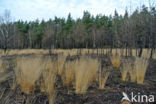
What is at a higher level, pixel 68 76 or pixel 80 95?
pixel 68 76

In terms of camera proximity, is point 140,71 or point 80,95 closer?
point 80,95

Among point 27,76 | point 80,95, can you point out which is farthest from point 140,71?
point 27,76

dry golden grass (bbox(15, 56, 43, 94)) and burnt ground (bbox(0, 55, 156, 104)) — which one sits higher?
dry golden grass (bbox(15, 56, 43, 94))

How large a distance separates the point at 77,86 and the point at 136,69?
5.95 ft

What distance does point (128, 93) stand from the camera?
3.14m

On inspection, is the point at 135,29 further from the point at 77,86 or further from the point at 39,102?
the point at 39,102

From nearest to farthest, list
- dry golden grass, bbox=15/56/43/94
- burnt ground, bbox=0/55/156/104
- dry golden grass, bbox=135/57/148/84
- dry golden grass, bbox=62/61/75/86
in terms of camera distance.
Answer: burnt ground, bbox=0/55/156/104
dry golden grass, bbox=15/56/43/94
dry golden grass, bbox=62/61/75/86
dry golden grass, bbox=135/57/148/84

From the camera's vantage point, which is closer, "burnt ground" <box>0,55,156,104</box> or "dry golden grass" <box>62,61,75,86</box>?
"burnt ground" <box>0,55,156,104</box>

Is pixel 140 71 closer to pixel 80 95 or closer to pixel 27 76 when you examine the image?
pixel 80 95

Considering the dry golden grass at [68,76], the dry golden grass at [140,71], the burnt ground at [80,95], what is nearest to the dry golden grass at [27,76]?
the burnt ground at [80,95]

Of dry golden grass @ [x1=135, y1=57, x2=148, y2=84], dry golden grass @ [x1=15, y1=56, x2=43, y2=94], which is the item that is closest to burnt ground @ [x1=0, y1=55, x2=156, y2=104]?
dry golden grass @ [x1=15, y1=56, x2=43, y2=94]

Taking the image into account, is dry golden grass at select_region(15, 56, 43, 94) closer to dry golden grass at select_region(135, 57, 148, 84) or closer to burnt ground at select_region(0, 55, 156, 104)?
burnt ground at select_region(0, 55, 156, 104)

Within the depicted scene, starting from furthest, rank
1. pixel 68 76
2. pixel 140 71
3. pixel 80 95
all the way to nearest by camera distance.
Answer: pixel 140 71
pixel 68 76
pixel 80 95

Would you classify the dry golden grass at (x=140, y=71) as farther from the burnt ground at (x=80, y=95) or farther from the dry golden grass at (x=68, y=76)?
the dry golden grass at (x=68, y=76)
